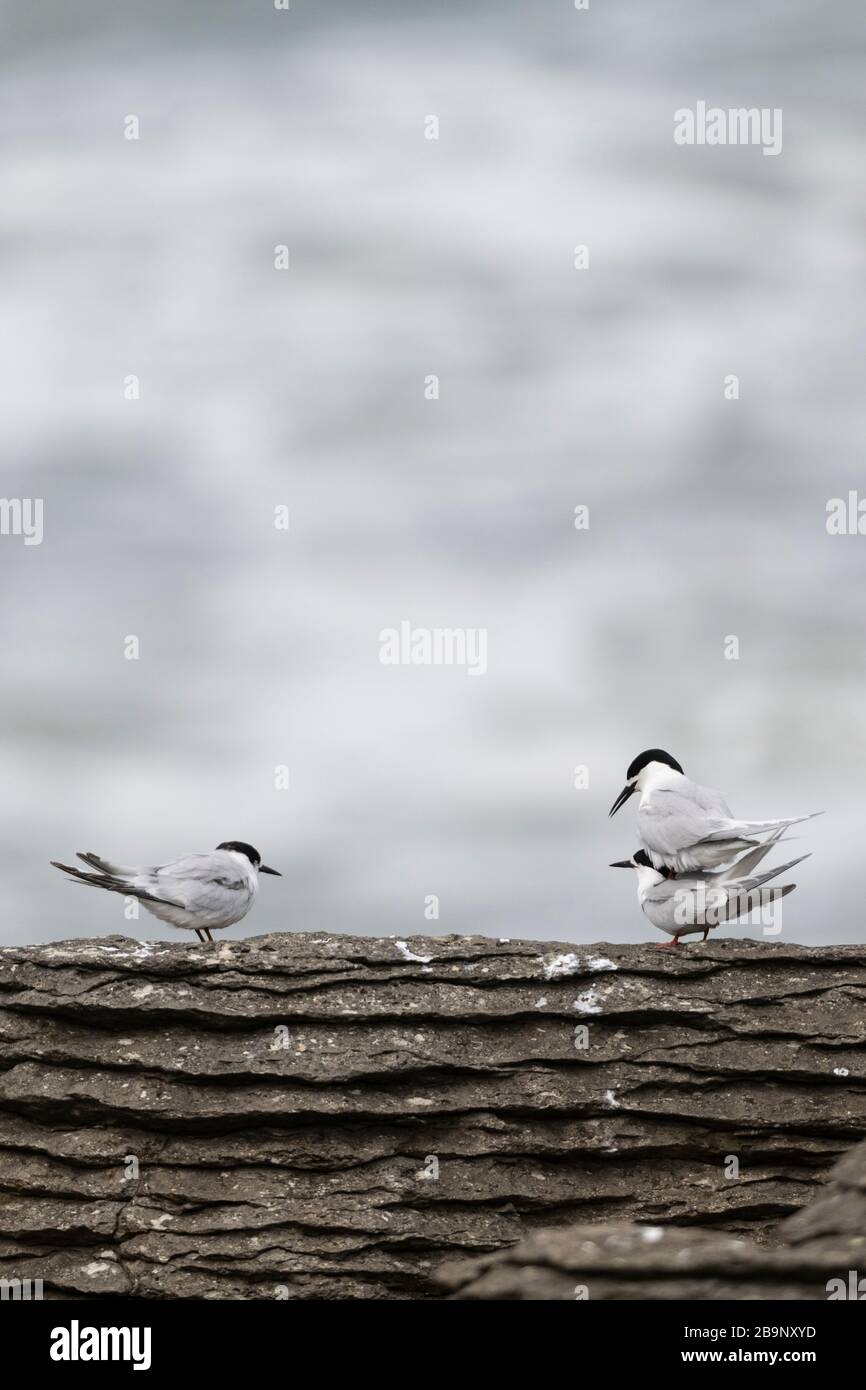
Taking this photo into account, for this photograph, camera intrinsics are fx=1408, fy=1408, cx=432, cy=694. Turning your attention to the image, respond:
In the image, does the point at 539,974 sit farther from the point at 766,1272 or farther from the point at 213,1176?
the point at 766,1272

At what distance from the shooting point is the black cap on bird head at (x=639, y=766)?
12.3m

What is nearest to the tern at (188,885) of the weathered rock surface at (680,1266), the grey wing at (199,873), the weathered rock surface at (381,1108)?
the grey wing at (199,873)

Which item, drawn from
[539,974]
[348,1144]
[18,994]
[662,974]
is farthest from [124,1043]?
[662,974]

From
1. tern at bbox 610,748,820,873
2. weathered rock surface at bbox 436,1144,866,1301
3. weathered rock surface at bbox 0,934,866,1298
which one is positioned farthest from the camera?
tern at bbox 610,748,820,873

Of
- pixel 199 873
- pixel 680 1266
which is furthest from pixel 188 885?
pixel 680 1266

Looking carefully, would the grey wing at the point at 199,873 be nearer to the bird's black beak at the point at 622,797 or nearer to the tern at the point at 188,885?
the tern at the point at 188,885

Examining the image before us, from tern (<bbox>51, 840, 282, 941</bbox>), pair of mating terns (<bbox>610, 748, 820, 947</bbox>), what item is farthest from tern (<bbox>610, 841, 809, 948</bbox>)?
tern (<bbox>51, 840, 282, 941</bbox>)

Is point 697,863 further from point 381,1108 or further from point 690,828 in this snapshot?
point 381,1108

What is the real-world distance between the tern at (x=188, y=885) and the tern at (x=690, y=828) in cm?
338

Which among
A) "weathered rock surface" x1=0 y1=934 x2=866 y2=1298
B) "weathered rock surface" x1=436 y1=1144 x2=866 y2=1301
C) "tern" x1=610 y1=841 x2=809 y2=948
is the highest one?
"tern" x1=610 y1=841 x2=809 y2=948

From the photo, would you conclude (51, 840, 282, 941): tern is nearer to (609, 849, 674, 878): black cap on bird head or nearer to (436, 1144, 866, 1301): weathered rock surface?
(609, 849, 674, 878): black cap on bird head

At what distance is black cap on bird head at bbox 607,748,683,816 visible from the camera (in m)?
12.3

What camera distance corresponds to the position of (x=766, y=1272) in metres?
5.23

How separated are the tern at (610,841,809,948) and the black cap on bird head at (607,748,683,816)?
4.00 feet
